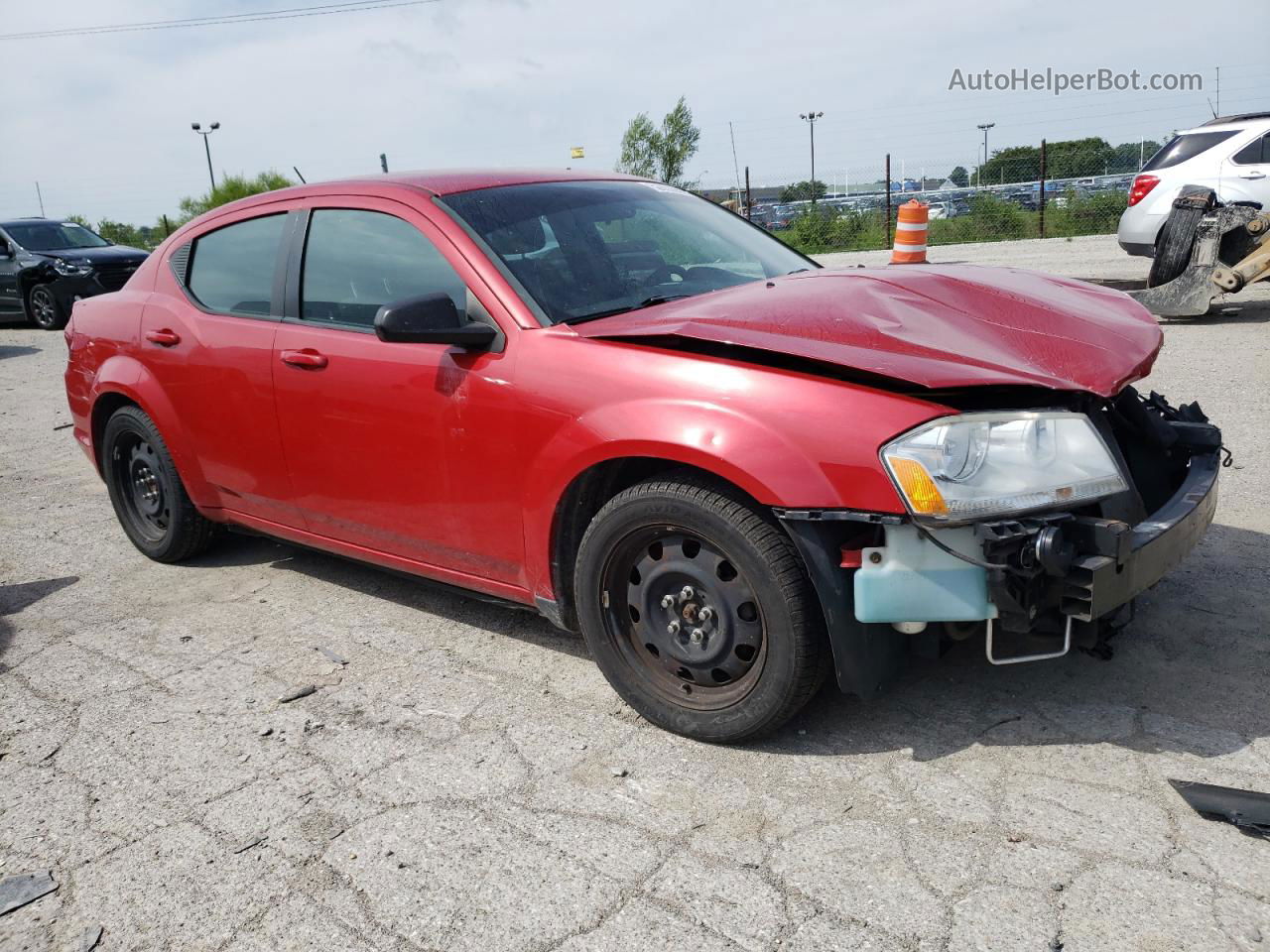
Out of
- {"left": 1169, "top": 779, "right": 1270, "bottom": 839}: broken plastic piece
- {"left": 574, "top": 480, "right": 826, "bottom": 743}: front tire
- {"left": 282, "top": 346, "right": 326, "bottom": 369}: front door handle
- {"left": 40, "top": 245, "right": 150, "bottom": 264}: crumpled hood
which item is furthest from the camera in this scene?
{"left": 40, "top": 245, "right": 150, "bottom": 264}: crumpled hood

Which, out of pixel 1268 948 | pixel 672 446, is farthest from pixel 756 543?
pixel 1268 948

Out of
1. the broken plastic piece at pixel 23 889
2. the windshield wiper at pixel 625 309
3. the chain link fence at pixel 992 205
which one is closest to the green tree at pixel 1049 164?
the chain link fence at pixel 992 205

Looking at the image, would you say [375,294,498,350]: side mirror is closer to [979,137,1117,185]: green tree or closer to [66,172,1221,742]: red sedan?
[66,172,1221,742]: red sedan

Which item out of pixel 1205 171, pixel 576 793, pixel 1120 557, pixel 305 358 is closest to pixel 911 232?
pixel 1205 171

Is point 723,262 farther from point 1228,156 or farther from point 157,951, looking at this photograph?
point 1228,156

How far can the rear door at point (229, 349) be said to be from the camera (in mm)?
3994

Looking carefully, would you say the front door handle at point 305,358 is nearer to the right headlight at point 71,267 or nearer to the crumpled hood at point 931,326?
the crumpled hood at point 931,326

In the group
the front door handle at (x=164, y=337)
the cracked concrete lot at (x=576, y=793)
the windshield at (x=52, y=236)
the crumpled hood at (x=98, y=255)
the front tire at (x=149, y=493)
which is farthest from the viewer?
the windshield at (x=52, y=236)

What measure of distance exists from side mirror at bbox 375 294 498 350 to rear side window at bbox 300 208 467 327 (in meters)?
0.15

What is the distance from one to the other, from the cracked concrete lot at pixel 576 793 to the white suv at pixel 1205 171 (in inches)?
312

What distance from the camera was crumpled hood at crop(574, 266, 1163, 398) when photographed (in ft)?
8.70

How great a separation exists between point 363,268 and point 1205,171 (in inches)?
392

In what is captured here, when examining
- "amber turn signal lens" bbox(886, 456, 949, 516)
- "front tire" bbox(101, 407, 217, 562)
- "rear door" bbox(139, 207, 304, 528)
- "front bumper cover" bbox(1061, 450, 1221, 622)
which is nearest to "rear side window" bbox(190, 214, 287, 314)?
"rear door" bbox(139, 207, 304, 528)

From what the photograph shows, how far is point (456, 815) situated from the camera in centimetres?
272
